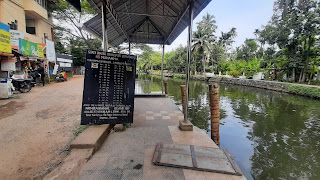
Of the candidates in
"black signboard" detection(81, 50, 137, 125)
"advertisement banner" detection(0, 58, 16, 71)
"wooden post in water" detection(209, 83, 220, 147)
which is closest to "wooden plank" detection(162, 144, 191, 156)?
"black signboard" detection(81, 50, 137, 125)

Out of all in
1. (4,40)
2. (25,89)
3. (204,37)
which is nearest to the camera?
(4,40)

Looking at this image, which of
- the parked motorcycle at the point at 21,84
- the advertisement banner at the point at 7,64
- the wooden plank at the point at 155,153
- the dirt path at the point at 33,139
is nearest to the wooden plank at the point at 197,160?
the wooden plank at the point at 155,153

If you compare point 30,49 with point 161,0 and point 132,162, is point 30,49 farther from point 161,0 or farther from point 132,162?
point 132,162

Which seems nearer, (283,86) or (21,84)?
(21,84)

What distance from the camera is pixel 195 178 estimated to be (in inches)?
81.6

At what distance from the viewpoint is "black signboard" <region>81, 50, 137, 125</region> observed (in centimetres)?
310

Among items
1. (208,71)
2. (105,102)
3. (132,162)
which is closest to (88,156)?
(132,162)

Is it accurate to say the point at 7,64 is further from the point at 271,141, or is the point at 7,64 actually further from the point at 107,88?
the point at 271,141

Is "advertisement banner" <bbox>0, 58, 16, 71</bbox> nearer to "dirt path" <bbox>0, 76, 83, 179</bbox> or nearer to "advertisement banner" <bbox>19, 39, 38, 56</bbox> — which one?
"dirt path" <bbox>0, 76, 83, 179</bbox>

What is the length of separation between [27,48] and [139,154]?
13245 millimetres

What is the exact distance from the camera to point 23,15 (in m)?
14.6

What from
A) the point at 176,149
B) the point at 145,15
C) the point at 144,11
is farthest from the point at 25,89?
the point at 176,149

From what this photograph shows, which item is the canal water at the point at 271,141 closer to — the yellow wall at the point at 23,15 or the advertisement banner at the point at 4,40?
the advertisement banner at the point at 4,40

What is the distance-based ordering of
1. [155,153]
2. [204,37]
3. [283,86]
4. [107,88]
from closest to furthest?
[155,153], [107,88], [283,86], [204,37]
